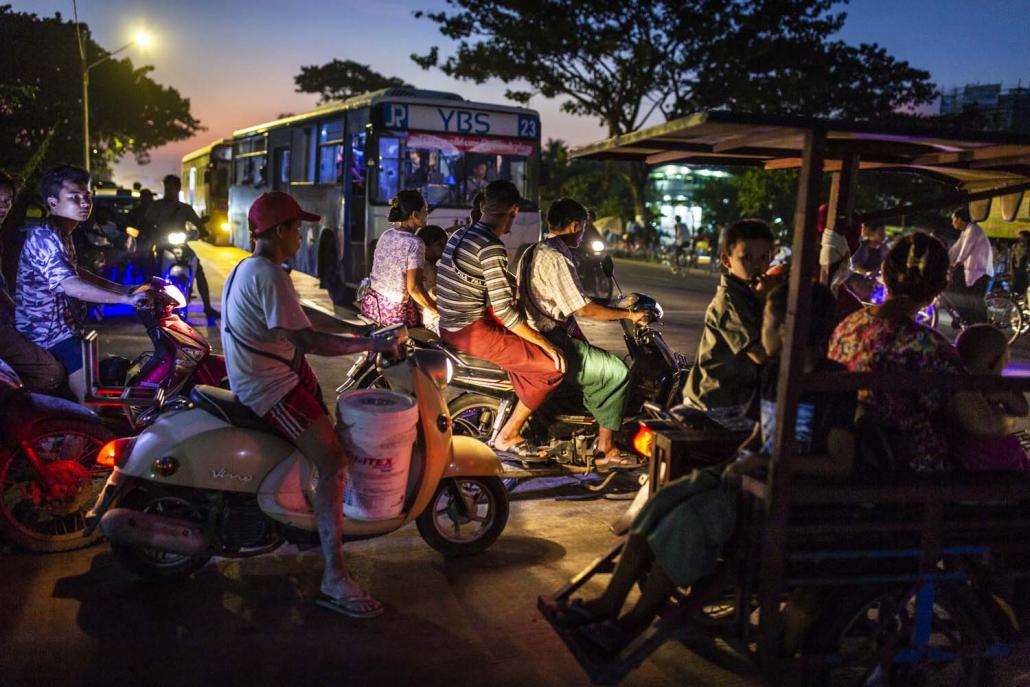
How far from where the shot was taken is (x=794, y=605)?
301cm

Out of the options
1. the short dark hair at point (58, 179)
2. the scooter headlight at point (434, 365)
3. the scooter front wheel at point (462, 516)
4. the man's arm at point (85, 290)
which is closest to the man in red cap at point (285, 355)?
the scooter headlight at point (434, 365)

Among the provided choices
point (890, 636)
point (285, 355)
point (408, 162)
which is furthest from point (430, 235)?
point (408, 162)

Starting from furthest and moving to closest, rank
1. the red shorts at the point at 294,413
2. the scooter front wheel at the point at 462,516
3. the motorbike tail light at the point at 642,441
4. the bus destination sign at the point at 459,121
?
the bus destination sign at the point at 459,121 → the motorbike tail light at the point at 642,441 → the scooter front wheel at the point at 462,516 → the red shorts at the point at 294,413

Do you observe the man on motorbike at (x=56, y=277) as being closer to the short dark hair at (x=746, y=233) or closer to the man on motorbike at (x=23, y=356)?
the man on motorbike at (x=23, y=356)

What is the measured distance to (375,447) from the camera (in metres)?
3.91

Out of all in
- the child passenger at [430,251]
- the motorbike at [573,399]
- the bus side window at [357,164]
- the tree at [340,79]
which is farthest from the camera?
the tree at [340,79]

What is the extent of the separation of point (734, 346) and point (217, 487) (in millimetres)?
2306

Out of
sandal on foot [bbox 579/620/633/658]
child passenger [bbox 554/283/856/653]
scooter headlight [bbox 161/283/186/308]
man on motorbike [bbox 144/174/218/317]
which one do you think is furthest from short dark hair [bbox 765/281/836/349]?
man on motorbike [bbox 144/174/218/317]

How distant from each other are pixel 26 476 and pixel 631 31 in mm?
27007

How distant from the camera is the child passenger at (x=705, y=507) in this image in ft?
9.59

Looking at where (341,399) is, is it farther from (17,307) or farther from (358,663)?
(17,307)

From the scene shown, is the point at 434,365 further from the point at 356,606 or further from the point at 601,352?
the point at 601,352

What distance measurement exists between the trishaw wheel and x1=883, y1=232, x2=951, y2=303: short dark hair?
1.02 m

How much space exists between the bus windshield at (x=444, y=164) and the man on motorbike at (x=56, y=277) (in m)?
8.79
